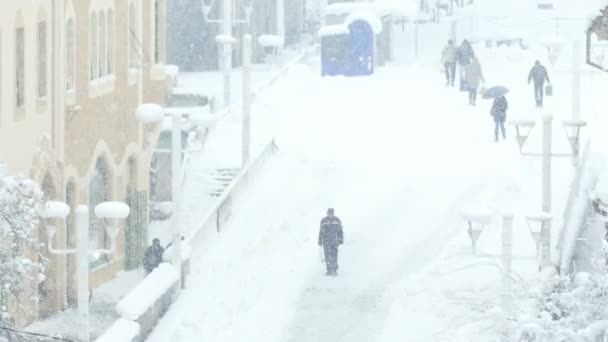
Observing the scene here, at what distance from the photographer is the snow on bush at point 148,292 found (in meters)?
26.8

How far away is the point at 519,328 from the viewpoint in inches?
663

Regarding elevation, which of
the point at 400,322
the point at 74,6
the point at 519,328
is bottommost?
the point at 400,322

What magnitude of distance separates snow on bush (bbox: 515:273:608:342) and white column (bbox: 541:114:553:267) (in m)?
11.1

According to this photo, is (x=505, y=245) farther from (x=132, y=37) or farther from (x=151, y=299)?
(x=132, y=37)

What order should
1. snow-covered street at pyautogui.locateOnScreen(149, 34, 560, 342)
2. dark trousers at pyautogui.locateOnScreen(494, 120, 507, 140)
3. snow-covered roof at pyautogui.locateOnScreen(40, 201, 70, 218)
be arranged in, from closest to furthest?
1. snow-covered roof at pyautogui.locateOnScreen(40, 201, 70, 218)
2. snow-covered street at pyautogui.locateOnScreen(149, 34, 560, 342)
3. dark trousers at pyautogui.locateOnScreen(494, 120, 507, 140)

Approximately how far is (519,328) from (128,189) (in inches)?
842

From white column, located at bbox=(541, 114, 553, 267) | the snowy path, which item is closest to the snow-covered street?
the snowy path

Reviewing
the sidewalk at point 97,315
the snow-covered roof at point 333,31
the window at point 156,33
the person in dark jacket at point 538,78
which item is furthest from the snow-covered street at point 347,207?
the window at point 156,33

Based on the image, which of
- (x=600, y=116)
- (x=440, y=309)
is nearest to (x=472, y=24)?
(x=600, y=116)

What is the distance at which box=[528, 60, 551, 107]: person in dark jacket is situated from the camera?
150 ft

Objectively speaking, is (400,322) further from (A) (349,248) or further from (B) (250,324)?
(A) (349,248)

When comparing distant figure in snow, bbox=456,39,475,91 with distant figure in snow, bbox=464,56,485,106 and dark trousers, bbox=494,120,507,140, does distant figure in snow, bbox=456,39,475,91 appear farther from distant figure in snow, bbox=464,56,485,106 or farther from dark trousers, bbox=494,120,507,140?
dark trousers, bbox=494,120,507,140

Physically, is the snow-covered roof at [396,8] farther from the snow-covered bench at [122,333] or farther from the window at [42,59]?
the snow-covered bench at [122,333]

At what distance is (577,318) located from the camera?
16922mm
